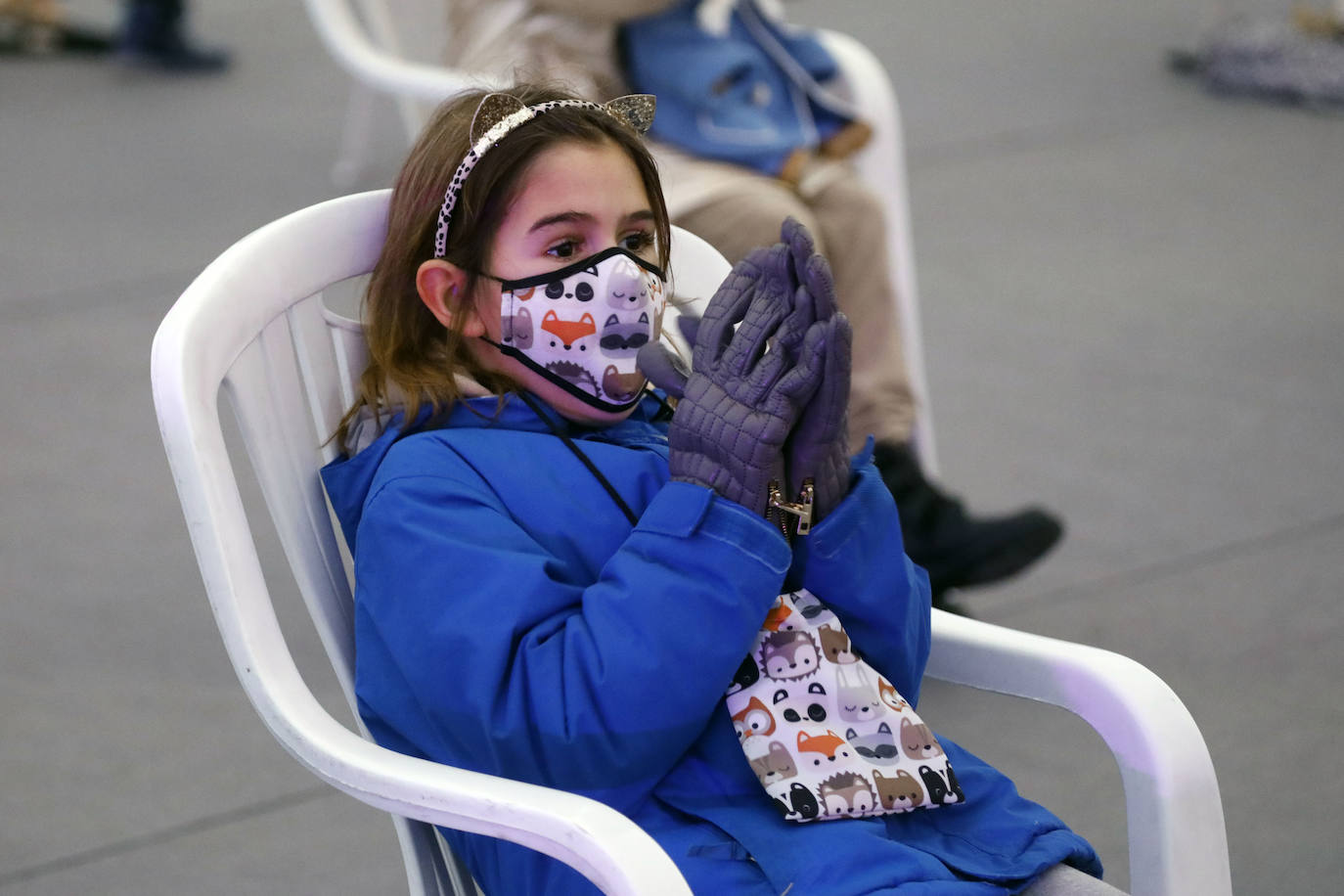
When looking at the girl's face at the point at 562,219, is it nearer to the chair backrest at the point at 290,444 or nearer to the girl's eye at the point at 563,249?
the girl's eye at the point at 563,249

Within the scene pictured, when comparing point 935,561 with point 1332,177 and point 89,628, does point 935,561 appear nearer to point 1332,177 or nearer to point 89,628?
point 89,628

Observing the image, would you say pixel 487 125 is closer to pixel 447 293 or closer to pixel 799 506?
pixel 447 293

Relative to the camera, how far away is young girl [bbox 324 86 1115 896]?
1245 millimetres

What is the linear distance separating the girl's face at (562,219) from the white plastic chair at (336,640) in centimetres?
18

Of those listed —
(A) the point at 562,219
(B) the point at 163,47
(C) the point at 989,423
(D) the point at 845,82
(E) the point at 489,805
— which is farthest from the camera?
(B) the point at 163,47

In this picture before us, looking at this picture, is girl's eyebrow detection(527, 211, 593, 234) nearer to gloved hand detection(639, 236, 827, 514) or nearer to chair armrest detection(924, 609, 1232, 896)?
gloved hand detection(639, 236, 827, 514)

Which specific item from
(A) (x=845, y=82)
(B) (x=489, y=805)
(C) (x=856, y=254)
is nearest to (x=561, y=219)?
(B) (x=489, y=805)

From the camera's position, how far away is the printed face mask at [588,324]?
4.87 feet

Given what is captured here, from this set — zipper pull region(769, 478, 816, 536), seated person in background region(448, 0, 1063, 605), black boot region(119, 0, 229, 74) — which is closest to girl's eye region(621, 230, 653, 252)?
zipper pull region(769, 478, 816, 536)

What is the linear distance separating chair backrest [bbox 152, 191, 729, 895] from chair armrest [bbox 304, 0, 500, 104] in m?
1.10

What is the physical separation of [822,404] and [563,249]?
0.35 m

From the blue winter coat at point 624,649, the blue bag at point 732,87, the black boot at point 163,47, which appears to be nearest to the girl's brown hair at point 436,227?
the blue winter coat at point 624,649

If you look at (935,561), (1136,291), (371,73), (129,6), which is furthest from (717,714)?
(129,6)

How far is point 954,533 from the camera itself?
2.52 metres
